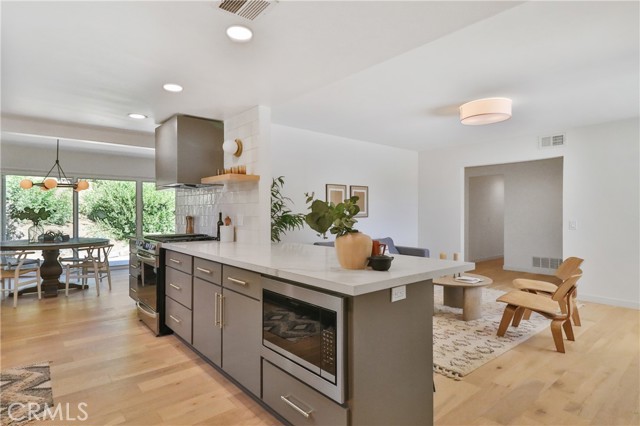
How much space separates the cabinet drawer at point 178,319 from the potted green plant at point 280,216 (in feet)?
5.13

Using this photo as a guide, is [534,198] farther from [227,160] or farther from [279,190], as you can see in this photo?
[227,160]

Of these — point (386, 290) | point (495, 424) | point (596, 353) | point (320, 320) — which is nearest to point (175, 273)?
point (320, 320)

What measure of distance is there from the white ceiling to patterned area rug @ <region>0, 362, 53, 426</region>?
2265 mm

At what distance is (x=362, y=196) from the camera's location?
5.95 metres

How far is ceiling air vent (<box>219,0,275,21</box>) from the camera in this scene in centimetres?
171

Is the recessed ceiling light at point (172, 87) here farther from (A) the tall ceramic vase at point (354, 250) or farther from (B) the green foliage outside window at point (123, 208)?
(B) the green foliage outside window at point (123, 208)

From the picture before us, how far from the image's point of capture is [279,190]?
4.88m

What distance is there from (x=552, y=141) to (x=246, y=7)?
516cm

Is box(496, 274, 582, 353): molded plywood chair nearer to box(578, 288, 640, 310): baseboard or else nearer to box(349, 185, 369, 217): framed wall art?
box(578, 288, 640, 310): baseboard

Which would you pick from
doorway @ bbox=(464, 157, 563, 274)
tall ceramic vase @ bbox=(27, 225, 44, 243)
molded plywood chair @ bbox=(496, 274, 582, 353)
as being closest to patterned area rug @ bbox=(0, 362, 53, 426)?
tall ceramic vase @ bbox=(27, 225, 44, 243)

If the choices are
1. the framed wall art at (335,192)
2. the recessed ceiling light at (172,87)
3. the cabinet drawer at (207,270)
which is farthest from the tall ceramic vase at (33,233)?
the framed wall art at (335,192)

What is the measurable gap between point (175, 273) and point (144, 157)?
499 centimetres

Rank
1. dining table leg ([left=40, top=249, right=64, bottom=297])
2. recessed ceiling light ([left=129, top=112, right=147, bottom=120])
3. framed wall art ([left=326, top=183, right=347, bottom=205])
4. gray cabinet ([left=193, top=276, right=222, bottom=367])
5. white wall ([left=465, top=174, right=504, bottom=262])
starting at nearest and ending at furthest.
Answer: gray cabinet ([left=193, top=276, right=222, bottom=367])
recessed ceiling light ([left=129, top=112, right=147, bottom=120])
dining table leg ([left=40, top=249, right=64, bottom=297])
framed wall art ([left=326, top=183, right=347, bottom=205])
white wall ([left=465, top=174, right=504, bottom=262])

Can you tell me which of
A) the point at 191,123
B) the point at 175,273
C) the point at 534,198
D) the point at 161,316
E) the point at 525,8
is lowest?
the point at 161,316
